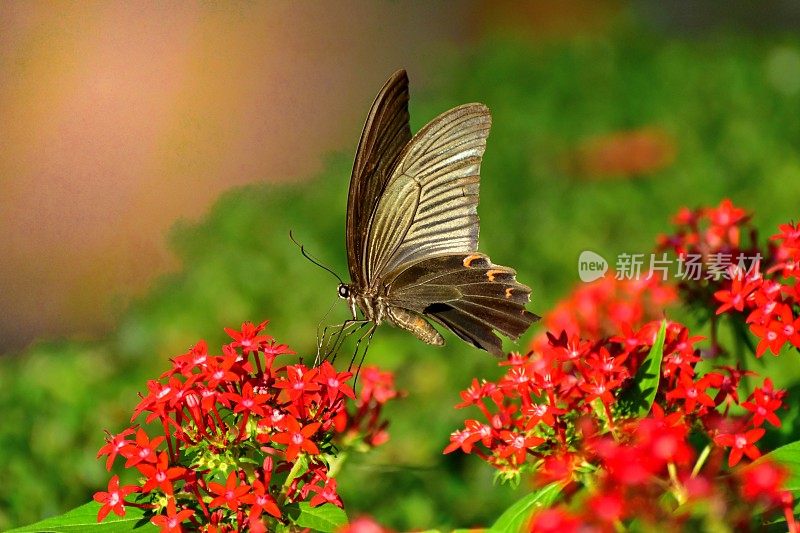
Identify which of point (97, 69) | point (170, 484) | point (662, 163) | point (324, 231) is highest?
point (97, 69)

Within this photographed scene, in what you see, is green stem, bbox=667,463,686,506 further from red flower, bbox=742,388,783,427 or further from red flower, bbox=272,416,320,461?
red flower, bbox=272,416,320,461

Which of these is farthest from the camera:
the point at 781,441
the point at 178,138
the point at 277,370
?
the point at 178,138

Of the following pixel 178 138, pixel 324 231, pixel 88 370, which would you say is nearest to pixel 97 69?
pixel 178 138

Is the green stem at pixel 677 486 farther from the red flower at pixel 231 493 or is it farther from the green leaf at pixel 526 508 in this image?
the red flower at pixel 231 493

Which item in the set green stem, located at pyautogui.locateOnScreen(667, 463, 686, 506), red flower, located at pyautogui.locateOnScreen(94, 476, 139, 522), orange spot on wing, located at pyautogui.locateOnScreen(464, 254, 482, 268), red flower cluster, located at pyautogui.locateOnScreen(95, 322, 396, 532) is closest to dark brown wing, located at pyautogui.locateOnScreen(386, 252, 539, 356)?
orange spot on wing, located at pyautogui.locateOnScreen(464, 254, 482, 268)

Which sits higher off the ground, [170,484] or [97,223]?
[97,223]

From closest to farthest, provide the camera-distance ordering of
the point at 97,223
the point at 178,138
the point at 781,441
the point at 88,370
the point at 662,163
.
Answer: the point at 781,441
the point at 88,370
the point at 662,163
the point at 97,223
the point at 178,138

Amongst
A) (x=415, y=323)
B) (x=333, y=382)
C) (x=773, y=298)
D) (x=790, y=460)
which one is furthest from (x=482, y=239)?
(x=790, y=460)

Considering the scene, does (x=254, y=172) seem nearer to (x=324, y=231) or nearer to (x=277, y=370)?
(x=324, y=231)
